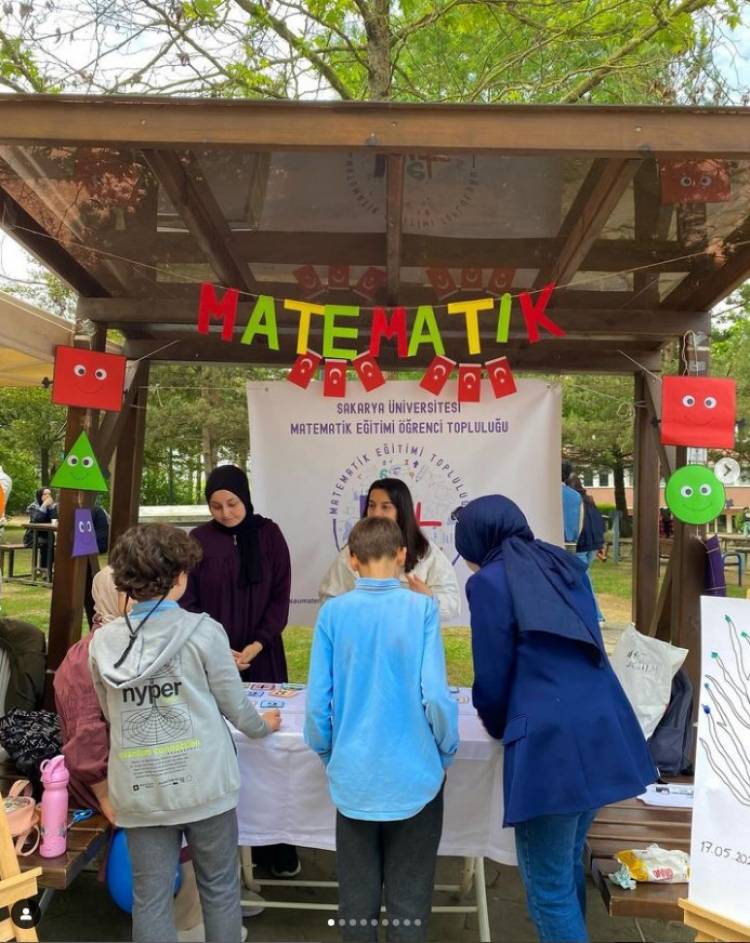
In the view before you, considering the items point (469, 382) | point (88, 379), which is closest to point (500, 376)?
point (469, 382)

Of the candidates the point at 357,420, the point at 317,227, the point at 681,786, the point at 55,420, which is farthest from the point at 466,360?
the point at 55,420

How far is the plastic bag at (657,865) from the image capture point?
2.14 meters

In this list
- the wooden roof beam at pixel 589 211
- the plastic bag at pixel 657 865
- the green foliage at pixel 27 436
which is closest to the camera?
the plastic bag at pixel 657 865

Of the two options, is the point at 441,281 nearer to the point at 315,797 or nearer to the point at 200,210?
the point at 200,210

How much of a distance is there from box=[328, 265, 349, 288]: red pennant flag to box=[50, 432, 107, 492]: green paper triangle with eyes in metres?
1.59

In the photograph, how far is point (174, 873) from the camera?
2.13 m

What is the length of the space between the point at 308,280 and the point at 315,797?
107 inches

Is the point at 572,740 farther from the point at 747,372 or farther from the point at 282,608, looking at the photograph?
the point at 747,372

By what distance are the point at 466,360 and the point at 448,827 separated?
282 centimetres

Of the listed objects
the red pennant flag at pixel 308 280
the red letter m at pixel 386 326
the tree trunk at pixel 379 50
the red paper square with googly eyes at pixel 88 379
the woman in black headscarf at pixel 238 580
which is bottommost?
the woman in black headscarf at pixel 238 580

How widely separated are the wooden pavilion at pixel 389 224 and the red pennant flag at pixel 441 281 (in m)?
0.02

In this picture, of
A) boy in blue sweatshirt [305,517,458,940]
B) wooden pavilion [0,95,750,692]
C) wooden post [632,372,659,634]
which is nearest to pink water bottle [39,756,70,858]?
boy in blue sweatshirt [305,517,458,940]

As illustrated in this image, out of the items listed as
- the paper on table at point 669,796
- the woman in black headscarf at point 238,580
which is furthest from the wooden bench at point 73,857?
the paper on table at point 669,796

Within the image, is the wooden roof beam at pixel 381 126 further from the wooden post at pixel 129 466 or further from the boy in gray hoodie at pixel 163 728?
the wooden post at pixel 129 466
